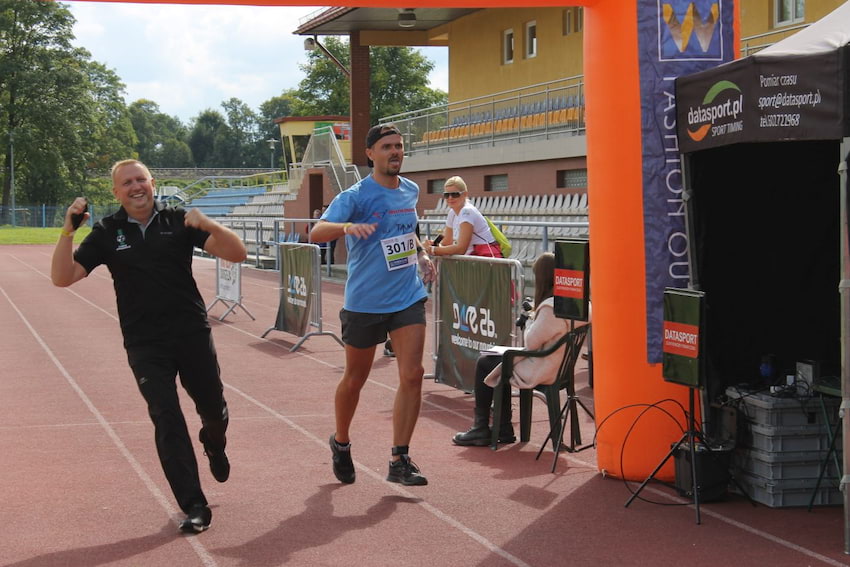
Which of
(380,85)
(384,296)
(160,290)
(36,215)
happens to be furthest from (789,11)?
(380,85)

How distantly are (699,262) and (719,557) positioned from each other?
1.88 m

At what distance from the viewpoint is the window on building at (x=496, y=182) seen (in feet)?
97.3

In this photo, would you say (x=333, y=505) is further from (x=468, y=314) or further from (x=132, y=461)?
(x=468, y=314)

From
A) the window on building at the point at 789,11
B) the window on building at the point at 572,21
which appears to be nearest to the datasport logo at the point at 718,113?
the window on building at the point at 789,11

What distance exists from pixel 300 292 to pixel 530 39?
21520 mm

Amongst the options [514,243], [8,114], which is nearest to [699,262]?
[514,243]

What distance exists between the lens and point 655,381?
6.89m

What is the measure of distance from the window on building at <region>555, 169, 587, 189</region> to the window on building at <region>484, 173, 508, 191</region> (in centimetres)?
306

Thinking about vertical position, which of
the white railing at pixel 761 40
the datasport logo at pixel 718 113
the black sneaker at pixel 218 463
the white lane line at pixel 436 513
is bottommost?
the white lane line at pixel 436 513

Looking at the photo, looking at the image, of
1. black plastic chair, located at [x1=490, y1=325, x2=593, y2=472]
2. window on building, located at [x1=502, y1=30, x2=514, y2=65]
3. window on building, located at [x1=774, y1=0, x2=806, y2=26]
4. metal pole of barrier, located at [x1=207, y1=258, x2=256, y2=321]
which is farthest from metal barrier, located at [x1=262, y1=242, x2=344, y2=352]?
window on building, located at [x1=502, y1=30, x2=514, y2=65]

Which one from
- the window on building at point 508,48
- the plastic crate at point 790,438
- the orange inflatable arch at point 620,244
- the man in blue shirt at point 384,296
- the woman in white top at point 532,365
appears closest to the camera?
the plastic crate at point 790,438

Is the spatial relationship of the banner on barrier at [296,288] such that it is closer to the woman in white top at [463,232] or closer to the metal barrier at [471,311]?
the woman in white top at [463,232]

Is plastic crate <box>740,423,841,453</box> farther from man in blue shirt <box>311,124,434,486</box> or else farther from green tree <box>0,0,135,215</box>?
green tree <box>0,0,135,215</box>

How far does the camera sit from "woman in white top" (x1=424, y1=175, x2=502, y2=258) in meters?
10.6
